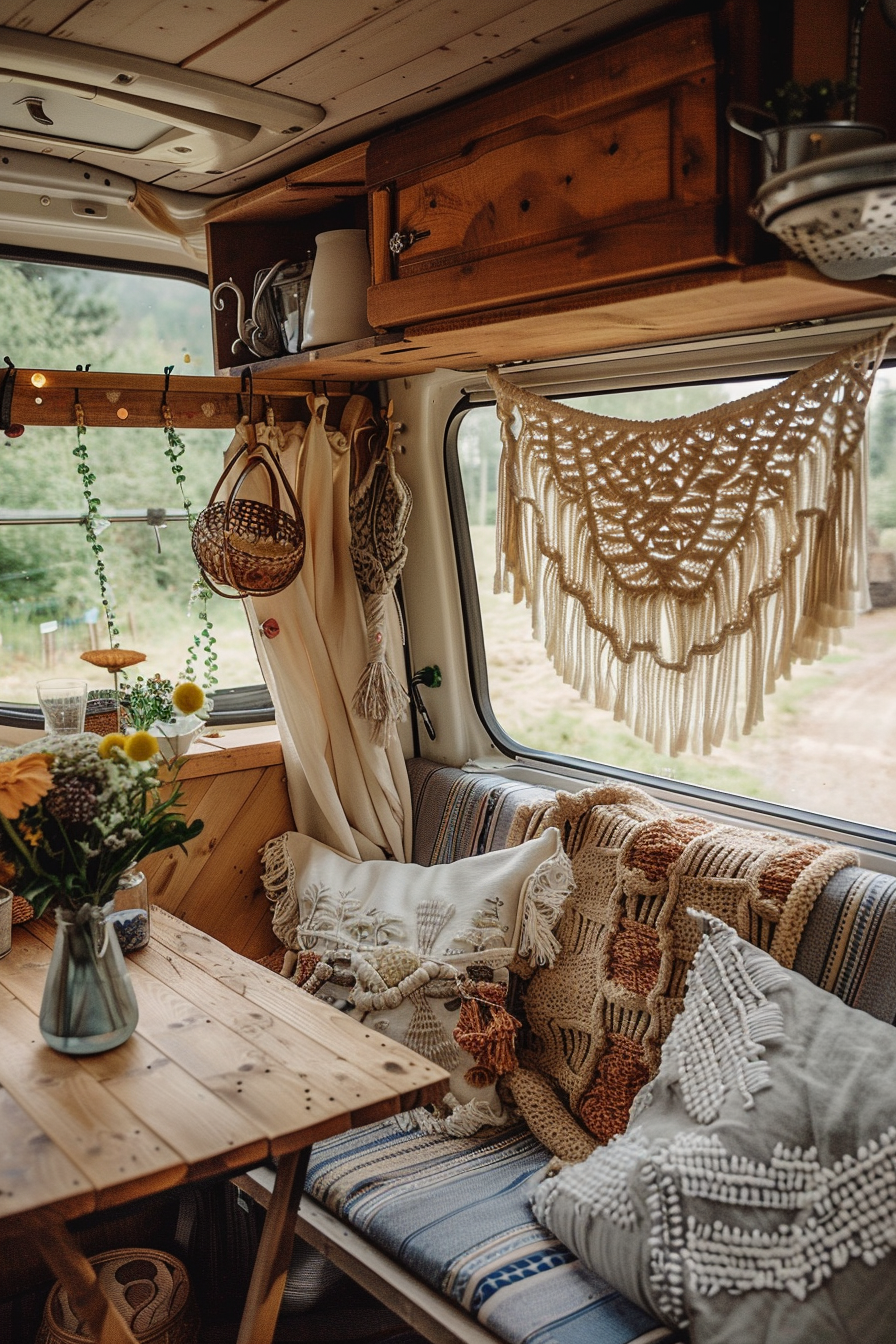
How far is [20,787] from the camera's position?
165cm

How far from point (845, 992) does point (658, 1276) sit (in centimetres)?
57

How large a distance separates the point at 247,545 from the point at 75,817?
1023mm

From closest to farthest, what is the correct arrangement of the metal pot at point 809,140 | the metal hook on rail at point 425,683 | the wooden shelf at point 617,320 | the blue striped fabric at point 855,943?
the metal pot at point 809,140 → the wooden shelf at point 617,320 → the blue striped fabric at point 855,943 → the metal hook on rail at point 425,683

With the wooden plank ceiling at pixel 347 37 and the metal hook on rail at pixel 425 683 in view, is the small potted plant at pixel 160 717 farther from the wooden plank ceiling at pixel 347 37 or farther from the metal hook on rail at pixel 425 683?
the wooden plank ceiling at pixel 347 37

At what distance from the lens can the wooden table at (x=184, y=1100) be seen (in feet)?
4.91

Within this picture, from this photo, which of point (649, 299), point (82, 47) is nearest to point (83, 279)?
point (82, 47)

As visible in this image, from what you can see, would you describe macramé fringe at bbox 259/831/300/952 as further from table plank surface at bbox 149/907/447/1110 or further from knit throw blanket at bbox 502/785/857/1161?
knit throw blanket at bbox 502/785/857/1161

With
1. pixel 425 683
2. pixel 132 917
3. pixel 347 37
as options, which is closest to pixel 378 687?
pixel 425 683

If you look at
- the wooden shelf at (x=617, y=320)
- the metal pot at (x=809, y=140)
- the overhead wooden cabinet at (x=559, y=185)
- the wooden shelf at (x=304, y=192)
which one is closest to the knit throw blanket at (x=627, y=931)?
the wooden shelf at (x=617, y=320)

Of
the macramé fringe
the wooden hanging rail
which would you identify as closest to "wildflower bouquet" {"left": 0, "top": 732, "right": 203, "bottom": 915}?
the macramé fringe

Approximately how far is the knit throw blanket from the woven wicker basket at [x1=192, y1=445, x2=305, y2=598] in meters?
0.85

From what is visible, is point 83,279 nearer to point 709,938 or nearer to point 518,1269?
point 709,938

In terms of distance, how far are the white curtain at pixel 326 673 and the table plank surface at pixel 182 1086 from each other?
0.76 meters

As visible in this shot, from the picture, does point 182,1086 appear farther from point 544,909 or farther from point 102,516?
point 102,516
